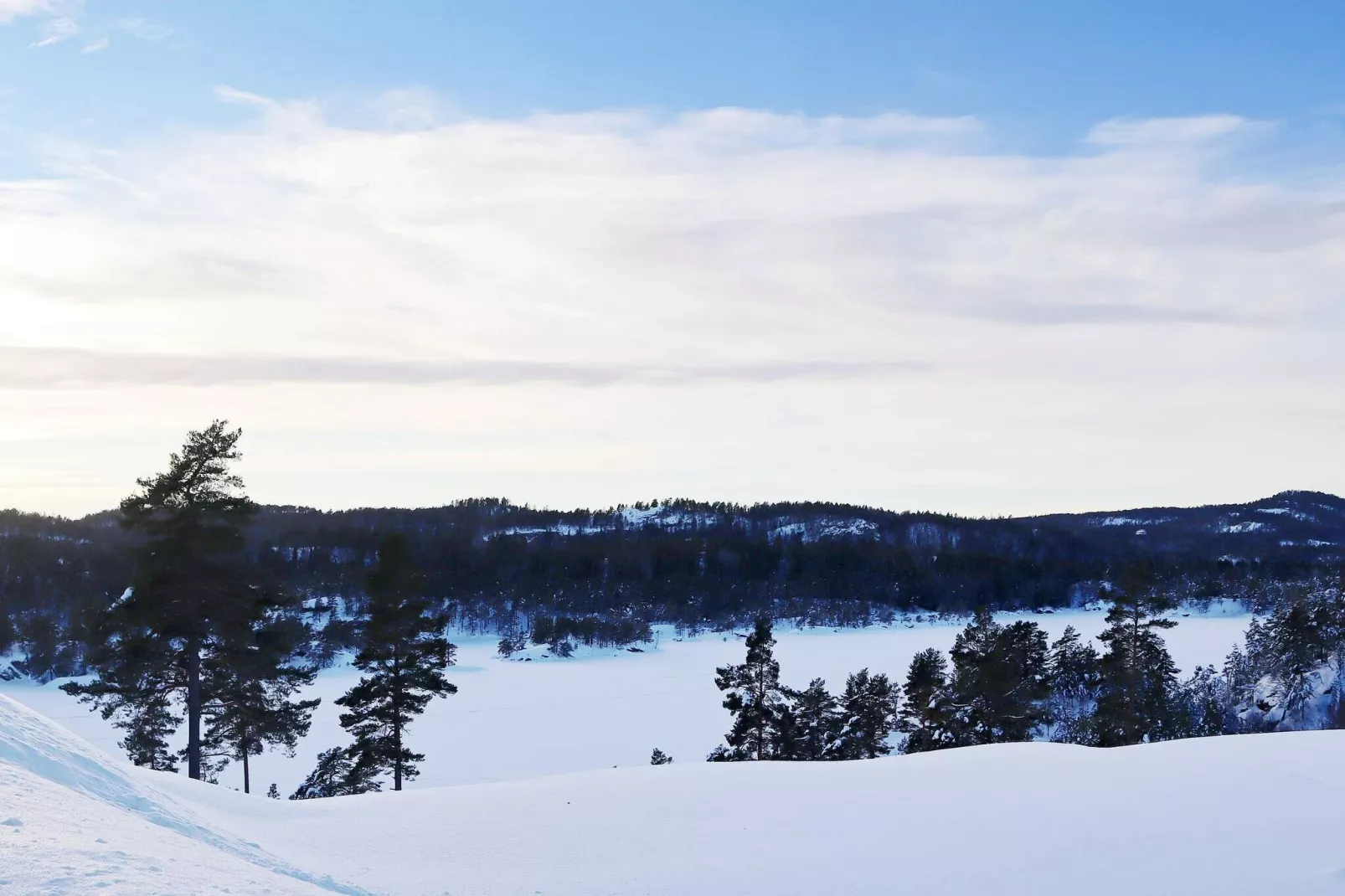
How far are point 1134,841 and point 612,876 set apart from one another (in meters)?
5.82

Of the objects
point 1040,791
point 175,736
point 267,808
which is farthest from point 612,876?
point 175,736

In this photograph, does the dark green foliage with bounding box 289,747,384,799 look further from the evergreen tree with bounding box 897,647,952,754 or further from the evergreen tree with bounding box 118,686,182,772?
the evergreen tree with bounding box 897,647,952,754

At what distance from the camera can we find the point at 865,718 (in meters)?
33.1

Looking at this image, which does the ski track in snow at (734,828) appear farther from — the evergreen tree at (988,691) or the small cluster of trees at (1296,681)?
the small cluster of trees at (1296,681)

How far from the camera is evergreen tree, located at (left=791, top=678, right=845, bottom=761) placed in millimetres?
33125

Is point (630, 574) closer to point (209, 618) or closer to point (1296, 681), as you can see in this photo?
point (1296, 681)

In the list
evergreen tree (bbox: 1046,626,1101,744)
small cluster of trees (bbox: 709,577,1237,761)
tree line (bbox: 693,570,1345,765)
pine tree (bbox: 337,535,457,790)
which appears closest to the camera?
pine tree (bbox: 337,535,457,790)

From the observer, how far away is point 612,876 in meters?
9.52

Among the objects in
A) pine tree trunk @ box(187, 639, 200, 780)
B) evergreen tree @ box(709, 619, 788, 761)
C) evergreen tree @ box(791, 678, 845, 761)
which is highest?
pine tree trunk @ box(187, 639, 200, 780)

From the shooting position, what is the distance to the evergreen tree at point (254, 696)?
70.1 feet

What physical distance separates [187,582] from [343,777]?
10163mm

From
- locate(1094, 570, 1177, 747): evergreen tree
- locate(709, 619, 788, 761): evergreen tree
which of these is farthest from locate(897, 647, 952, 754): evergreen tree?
locate(1094, 570, 1177, 747): evergreen tree

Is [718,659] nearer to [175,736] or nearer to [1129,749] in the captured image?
[175,736]

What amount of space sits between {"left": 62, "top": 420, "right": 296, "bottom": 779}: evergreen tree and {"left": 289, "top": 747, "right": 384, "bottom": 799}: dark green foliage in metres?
4.37
